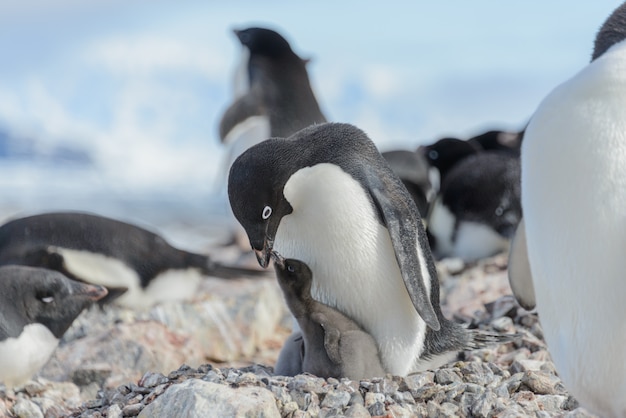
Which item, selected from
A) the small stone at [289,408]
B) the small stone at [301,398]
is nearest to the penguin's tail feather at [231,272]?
the small stone at [301,398]

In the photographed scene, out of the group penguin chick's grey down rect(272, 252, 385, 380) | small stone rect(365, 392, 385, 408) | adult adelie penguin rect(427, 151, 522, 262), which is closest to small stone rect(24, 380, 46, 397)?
penguin chick's grey down rect(272, 252, 385, 380)

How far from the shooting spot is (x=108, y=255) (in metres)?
7.19

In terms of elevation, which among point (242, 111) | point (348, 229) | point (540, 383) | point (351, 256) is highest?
point (348, 229)

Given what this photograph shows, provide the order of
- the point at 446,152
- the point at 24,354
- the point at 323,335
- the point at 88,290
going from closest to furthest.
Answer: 1. the point at 323,335
2. the point at 24,354
3. the point at 88,290
4. the point at 446,152

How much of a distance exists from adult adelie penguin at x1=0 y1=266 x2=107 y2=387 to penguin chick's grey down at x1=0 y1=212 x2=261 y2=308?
1.33 m

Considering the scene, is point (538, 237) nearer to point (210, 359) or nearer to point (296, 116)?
point (210, 359)

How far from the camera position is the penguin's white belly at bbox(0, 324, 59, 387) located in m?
5.27

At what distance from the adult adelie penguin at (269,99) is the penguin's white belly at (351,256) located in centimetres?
440

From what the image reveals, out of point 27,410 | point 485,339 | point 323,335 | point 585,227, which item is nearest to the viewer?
point 585,227

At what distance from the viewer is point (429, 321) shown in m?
4.16

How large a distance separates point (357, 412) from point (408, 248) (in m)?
0.92

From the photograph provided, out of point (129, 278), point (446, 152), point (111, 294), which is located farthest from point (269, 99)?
point (111, 294)

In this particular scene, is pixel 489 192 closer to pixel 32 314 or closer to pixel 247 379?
pixel 32 314

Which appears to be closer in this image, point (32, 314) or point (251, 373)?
point (251, 373)
